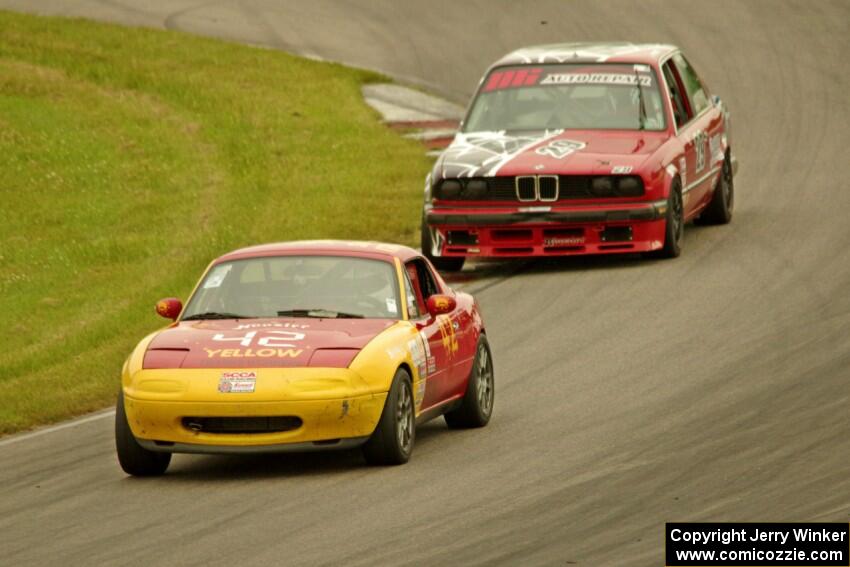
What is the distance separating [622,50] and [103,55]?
10.5m

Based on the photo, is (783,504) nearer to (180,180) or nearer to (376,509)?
(376,509)

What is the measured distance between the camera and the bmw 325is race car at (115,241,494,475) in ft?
34.8

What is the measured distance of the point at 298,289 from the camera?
38.3 ft

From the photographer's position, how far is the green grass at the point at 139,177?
16266mm

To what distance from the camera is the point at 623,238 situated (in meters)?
17.5

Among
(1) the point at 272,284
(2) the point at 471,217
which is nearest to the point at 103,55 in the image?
(2) the point at 471,217

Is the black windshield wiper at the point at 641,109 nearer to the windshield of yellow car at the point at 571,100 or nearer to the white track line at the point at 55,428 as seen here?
the windshield of yellow car at the point at 571,100

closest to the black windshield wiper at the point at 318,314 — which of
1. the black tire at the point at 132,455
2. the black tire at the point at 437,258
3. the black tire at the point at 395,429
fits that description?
the black tire at the point at 395,429

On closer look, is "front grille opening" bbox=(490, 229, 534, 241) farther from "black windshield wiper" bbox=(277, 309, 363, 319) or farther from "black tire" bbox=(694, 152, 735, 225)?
"black windshield wiper" bbox=(277, 309, 363, 319)

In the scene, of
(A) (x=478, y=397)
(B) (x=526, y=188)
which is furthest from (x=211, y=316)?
(B) (x=526, y=188)

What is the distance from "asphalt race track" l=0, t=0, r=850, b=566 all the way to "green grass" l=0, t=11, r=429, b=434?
2640mm

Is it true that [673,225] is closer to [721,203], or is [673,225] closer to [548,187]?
[548,187]

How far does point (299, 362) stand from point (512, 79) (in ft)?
28.9

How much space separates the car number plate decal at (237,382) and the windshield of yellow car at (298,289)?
3.00 feet
